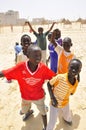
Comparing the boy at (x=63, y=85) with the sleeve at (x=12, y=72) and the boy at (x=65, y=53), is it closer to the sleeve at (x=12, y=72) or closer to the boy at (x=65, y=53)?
the sleeve at (x=12, y=72)

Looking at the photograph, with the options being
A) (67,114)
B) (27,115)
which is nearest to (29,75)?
(67,114)

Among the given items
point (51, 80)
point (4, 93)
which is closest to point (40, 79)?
point (51, 80)

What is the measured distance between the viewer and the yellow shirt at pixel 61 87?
317cm

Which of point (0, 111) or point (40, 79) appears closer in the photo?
point (40, 79)

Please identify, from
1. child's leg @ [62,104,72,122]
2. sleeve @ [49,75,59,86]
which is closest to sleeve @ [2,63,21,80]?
sleeve @ [49,75,59,86]

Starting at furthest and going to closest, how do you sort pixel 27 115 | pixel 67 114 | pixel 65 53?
pixel 27 115
pixel 65 53
pixel 67 114

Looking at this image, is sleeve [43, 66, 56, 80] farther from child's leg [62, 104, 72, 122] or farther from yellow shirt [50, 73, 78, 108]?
child's leg [62, 104, 72, 122]

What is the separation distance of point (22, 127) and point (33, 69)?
1.38 metres

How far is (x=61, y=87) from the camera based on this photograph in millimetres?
3203

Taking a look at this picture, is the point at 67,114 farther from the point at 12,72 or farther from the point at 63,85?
the point at 12,72

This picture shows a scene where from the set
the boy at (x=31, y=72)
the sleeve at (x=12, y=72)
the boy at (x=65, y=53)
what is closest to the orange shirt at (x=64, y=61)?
the boy at (x=65, y=53)

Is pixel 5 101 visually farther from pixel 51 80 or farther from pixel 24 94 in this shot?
pixel 51 80

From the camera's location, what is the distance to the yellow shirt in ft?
10.4

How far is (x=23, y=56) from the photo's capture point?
448 centimetres
